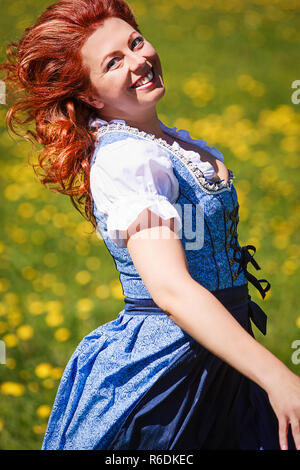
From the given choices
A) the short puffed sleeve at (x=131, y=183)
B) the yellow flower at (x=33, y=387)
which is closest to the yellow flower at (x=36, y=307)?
the yellow flower at (x=33, y=387)

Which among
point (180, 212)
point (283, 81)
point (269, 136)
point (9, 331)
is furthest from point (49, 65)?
point (283, 81)

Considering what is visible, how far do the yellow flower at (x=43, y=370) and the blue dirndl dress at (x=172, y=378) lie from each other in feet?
4.47

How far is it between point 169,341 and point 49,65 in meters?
0.81

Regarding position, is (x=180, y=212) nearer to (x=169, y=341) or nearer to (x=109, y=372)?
(x=169, y=341)

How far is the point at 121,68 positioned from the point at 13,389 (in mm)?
1869

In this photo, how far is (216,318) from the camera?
1.28 meters

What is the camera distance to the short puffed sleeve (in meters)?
1.39

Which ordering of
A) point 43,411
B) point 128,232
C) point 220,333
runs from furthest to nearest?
point 43,411 → point 128,232 → point 220,333

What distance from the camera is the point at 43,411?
281 cm

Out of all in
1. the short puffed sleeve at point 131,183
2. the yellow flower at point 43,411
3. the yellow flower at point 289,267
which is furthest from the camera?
the yellow flower at point 289,267

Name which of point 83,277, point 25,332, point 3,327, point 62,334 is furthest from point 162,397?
point 83,277

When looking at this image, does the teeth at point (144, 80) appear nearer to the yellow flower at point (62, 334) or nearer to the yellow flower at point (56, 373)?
the yellow flower at point (56, 373)

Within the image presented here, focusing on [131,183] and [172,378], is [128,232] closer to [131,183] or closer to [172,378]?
[131,183]

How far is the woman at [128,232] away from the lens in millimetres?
→ 1511
